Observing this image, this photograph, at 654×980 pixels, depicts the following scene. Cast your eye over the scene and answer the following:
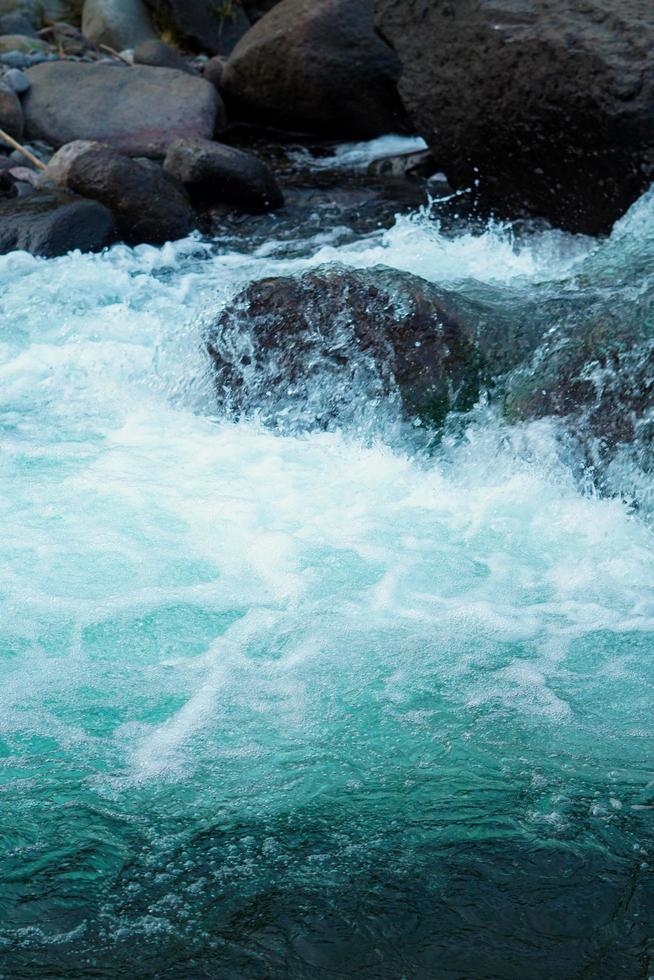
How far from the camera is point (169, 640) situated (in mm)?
3480

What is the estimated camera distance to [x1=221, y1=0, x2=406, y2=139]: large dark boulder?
9.75 metres

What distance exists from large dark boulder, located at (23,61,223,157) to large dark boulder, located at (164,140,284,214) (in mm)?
1279

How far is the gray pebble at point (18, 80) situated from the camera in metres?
9.66

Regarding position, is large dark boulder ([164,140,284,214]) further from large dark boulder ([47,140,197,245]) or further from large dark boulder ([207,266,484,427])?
large dark boulder ([207,266,484,427])

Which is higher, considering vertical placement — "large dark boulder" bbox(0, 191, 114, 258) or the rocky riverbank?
the rocky riverbank

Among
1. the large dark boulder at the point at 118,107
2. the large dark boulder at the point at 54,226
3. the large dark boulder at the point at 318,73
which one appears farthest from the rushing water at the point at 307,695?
the large dark boulder at the point at 318,73

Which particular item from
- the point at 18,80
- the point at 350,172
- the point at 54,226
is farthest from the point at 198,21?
the point at 54,226

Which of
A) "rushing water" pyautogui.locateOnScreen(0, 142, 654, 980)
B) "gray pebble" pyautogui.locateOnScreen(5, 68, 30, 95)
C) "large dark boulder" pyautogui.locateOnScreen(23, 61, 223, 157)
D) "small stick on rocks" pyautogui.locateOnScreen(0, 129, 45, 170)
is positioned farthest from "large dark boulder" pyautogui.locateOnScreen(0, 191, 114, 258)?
"gray pebble" pyautogui.locateOnScreen(5, 68, 30, 95)

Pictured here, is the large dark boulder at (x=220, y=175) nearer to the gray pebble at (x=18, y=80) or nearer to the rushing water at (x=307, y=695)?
the gray pebble at (x=18, y=80)

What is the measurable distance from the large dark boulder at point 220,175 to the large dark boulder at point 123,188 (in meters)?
0.61

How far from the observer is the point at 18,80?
971cm

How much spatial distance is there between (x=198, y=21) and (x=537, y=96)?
7.69 meters

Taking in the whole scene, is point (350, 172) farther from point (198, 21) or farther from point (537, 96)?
point (198, 21)

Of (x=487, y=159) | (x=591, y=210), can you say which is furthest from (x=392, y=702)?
(x=487, y=159)
